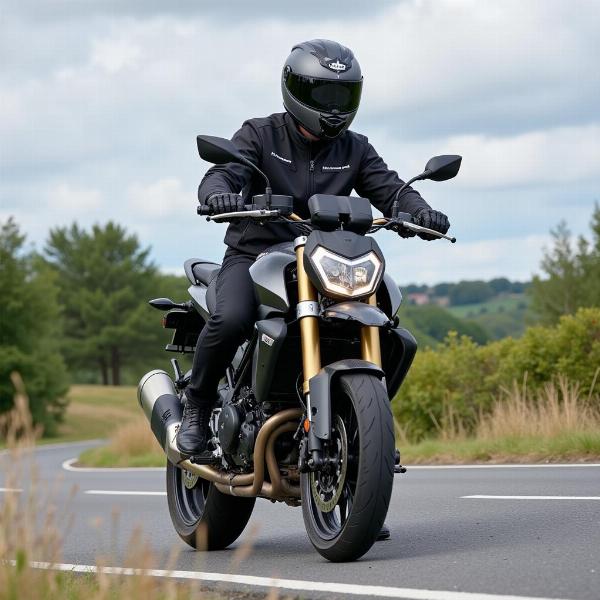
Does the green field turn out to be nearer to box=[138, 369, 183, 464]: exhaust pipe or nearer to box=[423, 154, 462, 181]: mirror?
box=[138, 369, 183, 464]: exhaust pipe

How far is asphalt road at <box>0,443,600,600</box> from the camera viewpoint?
14.9 ft

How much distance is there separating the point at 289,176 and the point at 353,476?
179cm

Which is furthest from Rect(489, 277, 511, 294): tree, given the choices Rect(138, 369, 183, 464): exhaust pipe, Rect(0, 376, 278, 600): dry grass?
Rect(0, 376, 278, 600): dry grass

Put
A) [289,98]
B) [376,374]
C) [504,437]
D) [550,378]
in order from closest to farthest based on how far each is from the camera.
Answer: [376,374] → [289,98] → [504,437] → [550,378]

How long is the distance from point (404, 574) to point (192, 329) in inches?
112

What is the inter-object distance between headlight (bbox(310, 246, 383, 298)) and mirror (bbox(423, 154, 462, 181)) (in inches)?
29.9

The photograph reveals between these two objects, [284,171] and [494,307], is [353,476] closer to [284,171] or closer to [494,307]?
[284,171]

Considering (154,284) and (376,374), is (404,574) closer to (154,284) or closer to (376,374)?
(376,374)

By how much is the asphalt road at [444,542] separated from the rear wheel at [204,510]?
118 mm

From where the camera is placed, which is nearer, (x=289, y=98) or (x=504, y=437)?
(x=289, y=98)

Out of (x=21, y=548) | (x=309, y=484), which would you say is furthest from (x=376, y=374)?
(x=21, y=548)

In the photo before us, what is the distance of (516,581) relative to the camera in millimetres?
4496

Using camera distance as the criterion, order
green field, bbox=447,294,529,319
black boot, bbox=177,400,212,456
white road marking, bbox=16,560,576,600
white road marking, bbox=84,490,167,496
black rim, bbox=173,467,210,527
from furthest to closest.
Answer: green field, bbox=447,294,529,319 → white road marking, bbox=84,490,167,496 → black rim, bbox=173,467,210,527 → black boot, bbox=177,400,212,456 → white road marking, bbox=16,560,576,600

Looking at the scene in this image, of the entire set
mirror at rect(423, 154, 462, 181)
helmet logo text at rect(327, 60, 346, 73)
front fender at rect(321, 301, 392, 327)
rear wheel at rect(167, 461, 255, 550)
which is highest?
helmet logo text at rect(327, 60, 346, 73)
